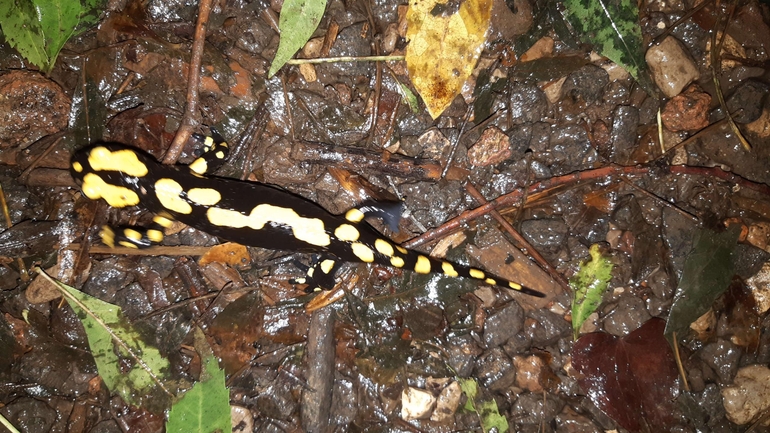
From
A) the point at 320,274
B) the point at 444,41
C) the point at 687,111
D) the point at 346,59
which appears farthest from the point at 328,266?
the point at 687,111

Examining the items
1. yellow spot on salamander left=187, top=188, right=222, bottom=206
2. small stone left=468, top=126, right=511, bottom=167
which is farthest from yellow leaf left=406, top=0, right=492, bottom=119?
yellow spot on salamander left=187, top=188, right=222, bottom=206

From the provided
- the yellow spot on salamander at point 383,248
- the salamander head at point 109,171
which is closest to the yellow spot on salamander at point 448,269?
the yellow spot on salamander at point 383,248

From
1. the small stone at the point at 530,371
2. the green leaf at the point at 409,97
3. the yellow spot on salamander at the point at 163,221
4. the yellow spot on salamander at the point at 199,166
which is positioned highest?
the green leaf at the point at 409,97

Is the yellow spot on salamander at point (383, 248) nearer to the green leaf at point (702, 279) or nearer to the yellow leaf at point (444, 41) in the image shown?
the yellow leaf at point (444, 41)

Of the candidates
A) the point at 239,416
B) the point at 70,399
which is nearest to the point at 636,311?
the point at 239,416

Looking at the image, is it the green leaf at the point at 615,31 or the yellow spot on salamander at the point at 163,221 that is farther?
the yellow spot on salamander at the point at 163,221
